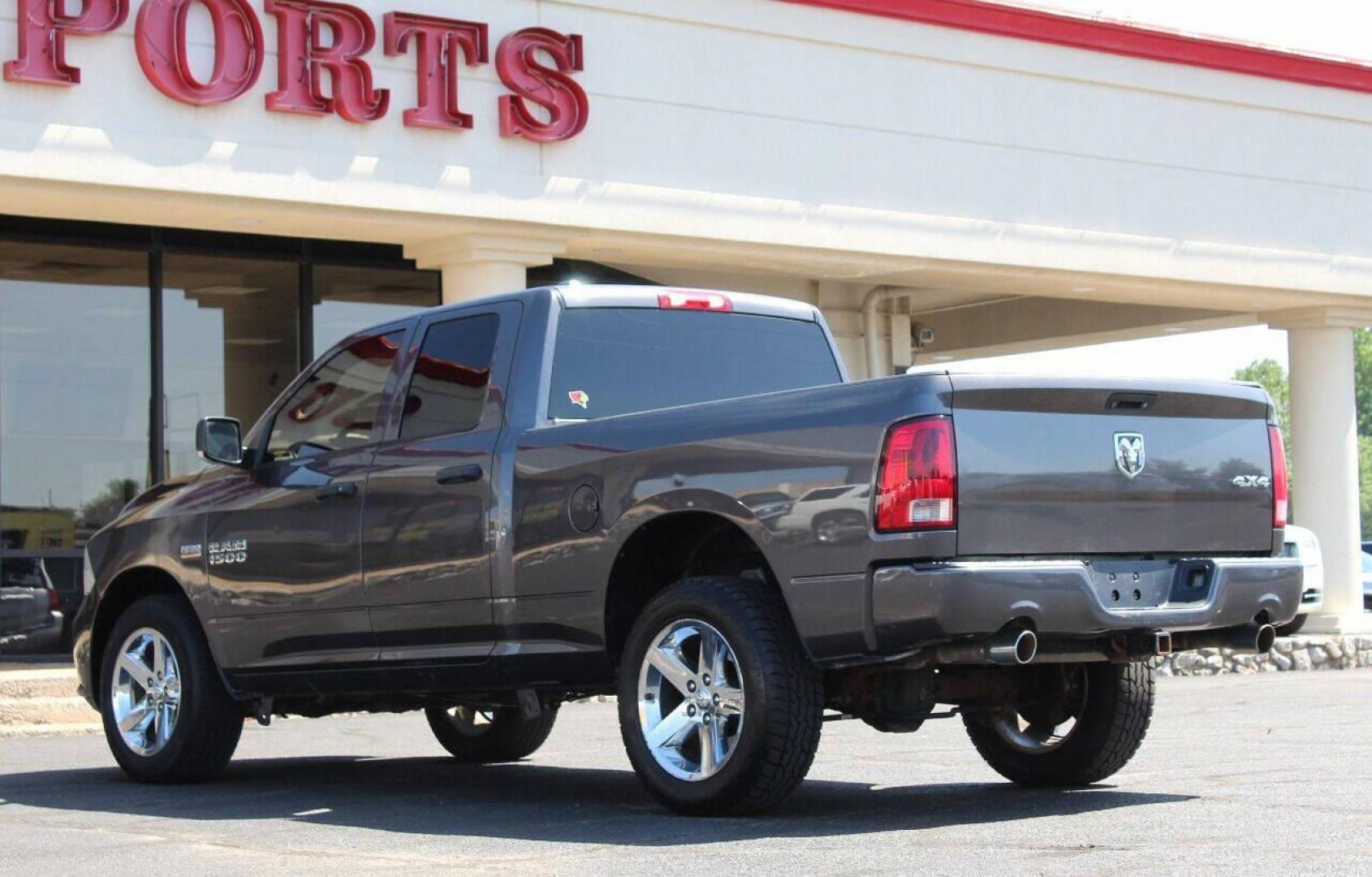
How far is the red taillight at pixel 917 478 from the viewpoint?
21.7 feet

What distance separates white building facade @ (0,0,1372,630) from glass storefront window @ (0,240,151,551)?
3cm

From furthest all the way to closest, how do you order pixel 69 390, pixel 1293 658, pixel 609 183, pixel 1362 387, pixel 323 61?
pixel 1362 387, pixel 1293 658, pixel 69 390, pixel 609 183, pixel 323 61

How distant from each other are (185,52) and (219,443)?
588 centimetres

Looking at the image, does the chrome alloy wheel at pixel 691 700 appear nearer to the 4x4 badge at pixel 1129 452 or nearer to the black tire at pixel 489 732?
the 4x4 badge at pixel 1129 452

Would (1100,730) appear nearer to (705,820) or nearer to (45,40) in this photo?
(705,820)

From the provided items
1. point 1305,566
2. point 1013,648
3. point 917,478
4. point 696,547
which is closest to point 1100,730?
point 1305,566

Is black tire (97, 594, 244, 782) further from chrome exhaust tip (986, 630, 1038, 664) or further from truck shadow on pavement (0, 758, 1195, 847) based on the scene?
chrome exhaust tip (986, 630, 1038, 664)

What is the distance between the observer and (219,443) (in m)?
9.00

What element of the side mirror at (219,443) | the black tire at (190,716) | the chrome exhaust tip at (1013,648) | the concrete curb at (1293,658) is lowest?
the concrete curb at (1293,658)

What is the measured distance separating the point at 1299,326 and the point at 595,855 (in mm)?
16715

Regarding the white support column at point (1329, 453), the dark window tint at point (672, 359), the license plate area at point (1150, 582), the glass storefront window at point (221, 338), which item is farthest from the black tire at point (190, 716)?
the white support column at point (1329, 453)

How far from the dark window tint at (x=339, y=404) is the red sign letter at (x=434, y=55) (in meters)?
6.19

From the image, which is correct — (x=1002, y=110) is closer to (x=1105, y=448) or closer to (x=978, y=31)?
(x=978, y=31)

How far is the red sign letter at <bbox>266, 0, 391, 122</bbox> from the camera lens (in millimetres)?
14445
